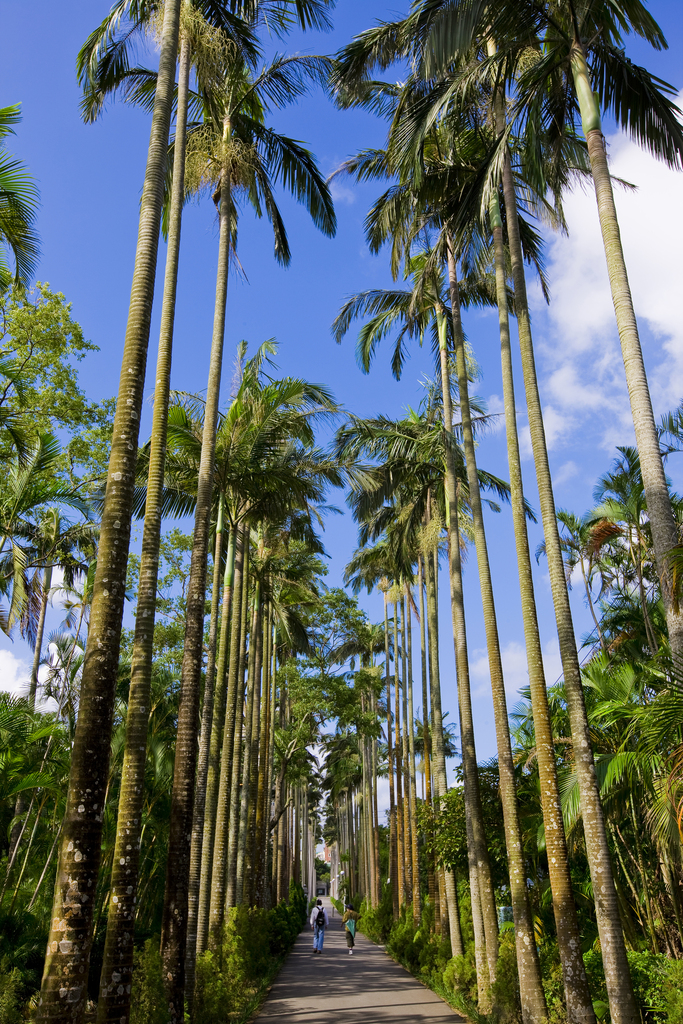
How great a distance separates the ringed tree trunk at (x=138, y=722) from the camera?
6.03m

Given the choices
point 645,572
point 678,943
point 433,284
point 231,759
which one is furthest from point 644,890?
point 433,284

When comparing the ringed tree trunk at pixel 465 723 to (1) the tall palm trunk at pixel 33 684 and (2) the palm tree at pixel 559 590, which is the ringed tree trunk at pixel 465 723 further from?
(1) the tall palm trunk at pixel 33 684

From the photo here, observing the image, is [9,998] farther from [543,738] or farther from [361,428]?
[361,428]

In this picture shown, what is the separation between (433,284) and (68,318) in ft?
27.9

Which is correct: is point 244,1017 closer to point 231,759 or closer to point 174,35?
point 231,759

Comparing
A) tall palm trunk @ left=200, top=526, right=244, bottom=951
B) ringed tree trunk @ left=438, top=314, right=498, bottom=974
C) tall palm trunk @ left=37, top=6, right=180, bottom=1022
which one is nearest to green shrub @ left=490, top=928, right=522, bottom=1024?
ringed tree trunk @ left=438, top=314, right=498, bottom=974

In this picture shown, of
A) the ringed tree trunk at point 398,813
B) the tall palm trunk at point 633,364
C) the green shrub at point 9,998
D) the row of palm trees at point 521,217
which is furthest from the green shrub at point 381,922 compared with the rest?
the tall palm trunk at point 633,364

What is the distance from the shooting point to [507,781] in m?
11.0

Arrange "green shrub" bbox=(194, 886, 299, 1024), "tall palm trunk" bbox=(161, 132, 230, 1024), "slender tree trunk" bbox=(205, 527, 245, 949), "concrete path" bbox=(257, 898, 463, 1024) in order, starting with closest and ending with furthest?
"tall palm trunk" bbox=(161, 132, 230, 1024) < "green shrub" bbox=(194, 886, 299, 1024) < "concrete path" bbox=(257, 898, 463, 1024) < "slender tree trunk" bbox=(205, 527, 245, 949)

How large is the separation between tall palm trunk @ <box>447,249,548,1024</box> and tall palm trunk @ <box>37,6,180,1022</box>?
6.38m

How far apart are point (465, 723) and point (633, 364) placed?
26.4 ft

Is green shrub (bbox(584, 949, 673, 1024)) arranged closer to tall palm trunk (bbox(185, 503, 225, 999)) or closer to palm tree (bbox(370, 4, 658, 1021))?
palm tree (bbox(370, 4, 658, 1021))

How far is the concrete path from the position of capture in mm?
11492

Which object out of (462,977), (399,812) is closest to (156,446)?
(462,977)
